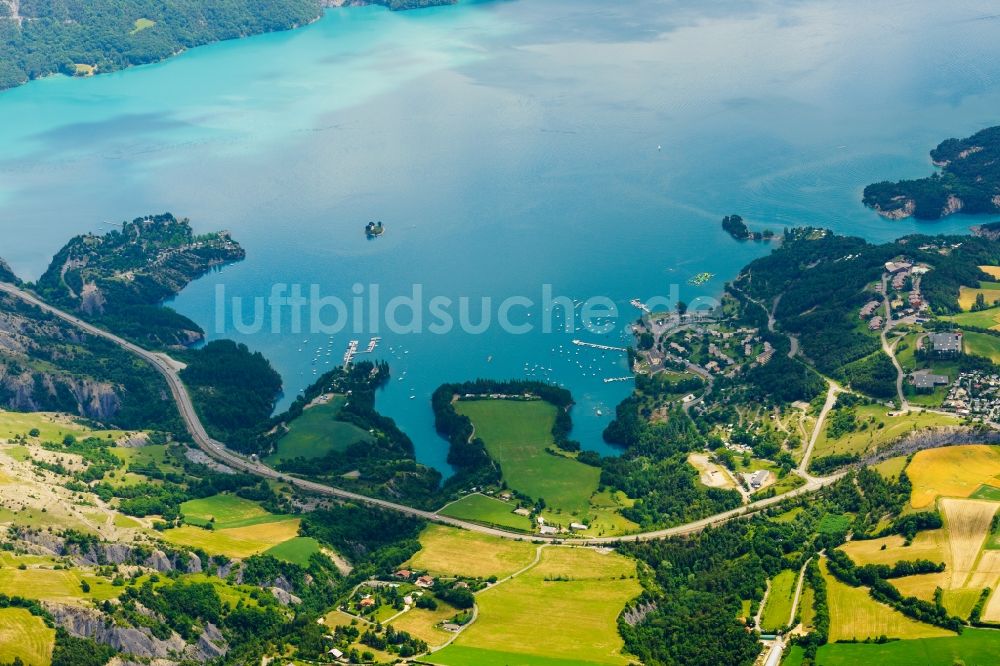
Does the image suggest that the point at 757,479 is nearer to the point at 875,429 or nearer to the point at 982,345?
the point at 875,429

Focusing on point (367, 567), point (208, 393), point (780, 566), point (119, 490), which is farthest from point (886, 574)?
point (208, 393)

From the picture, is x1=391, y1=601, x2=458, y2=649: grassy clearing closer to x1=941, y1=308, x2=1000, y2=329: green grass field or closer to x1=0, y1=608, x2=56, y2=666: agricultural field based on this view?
x1=0, y1=608, x2=56, y2=666: agricultural field

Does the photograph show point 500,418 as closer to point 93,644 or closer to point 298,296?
point 298,296

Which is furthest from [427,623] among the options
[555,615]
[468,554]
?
[468,554]

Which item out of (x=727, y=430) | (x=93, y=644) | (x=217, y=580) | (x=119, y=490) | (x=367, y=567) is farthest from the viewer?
(x=727, y=430)

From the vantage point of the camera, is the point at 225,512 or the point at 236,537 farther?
the point at 225,512

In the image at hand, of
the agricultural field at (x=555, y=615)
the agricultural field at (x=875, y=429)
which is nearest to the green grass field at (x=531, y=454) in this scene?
the agricultural field at (x=555, y=615)

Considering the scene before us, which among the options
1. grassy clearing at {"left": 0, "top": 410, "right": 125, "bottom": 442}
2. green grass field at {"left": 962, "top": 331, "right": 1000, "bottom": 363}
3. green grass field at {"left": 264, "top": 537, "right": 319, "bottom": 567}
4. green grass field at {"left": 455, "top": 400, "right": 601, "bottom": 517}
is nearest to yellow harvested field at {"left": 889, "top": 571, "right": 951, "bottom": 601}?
green grass field at {"left": 455, "top": 400, "right": 601, "bottom": 517}
